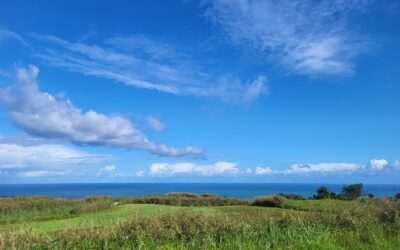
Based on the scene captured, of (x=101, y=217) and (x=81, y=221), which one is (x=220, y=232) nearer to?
(x=81, y=221)

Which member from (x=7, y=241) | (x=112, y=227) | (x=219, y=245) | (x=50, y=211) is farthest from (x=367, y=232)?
(x=50, y=211)

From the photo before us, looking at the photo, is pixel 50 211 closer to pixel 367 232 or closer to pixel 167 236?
pixel 167 236

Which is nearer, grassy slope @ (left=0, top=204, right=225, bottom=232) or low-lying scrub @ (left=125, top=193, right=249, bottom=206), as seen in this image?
grassy slope @ (left=0, top=204, right=225, bottom=232)

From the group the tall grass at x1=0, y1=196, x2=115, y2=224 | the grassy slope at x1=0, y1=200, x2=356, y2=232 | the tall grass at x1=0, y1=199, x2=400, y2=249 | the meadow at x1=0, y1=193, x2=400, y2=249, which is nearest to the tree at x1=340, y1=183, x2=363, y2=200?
the grassy slope at x1=0, y1=200, x2=356, y2=232

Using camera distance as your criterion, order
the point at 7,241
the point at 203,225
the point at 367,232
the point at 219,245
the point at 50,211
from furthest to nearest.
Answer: the point at 50,211, the point at 367,232, the point at 203,225, the point at 219,245, the point at 7,241

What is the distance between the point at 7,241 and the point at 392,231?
9.14 m

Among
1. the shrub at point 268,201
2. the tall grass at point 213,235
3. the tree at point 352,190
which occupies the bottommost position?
the tall grass at point 213,235

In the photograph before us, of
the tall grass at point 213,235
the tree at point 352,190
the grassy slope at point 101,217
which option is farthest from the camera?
the tree at point 352,190

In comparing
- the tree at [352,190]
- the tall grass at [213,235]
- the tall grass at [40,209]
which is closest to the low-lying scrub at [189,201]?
the tall grass at [40,209]

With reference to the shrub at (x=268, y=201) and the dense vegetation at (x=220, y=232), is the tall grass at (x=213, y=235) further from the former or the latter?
the shrub at (x=268, y=201)

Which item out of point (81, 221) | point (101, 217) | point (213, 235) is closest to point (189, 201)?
point (101, 217)

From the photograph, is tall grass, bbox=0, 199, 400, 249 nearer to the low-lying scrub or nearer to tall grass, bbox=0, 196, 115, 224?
tall grass, bbox=0, 196, 115, 224

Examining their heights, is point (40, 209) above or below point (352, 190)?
below

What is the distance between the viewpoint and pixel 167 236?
32.4 feet
